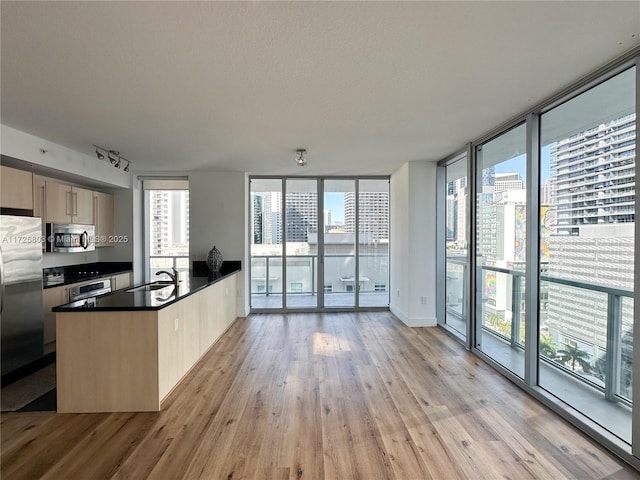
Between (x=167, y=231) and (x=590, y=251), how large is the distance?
5918mm

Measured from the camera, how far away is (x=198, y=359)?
3.71 meters

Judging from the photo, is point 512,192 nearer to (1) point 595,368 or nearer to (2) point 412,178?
(1) point 595,368

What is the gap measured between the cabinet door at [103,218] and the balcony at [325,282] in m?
2.40

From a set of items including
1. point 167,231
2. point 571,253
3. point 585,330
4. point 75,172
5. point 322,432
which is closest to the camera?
point 322,432

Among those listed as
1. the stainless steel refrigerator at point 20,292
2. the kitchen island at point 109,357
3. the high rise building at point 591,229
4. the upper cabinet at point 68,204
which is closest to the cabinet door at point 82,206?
the upper cabinet at point 68,204

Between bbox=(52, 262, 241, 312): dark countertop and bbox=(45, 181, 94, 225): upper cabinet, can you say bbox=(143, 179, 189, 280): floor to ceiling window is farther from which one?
bbox=(52, 262, 241, 312): dark countertop

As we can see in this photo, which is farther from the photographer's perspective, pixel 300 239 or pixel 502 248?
pixel 300 239

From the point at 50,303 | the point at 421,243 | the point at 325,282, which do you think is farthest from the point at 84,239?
the point at 421,243

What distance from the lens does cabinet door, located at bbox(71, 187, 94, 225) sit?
462 cm

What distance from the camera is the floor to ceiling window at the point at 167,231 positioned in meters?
5.97

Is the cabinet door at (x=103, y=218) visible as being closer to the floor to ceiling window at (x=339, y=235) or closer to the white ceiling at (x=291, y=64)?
the white ceiling at (x=291, y=64)

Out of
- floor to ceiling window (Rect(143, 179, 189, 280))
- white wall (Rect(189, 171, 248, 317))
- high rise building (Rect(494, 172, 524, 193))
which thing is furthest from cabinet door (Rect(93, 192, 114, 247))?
high rise building (Rect(494, 172, 524, 193))

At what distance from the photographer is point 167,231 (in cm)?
602

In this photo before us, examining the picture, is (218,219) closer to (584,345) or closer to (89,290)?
(89,290)
